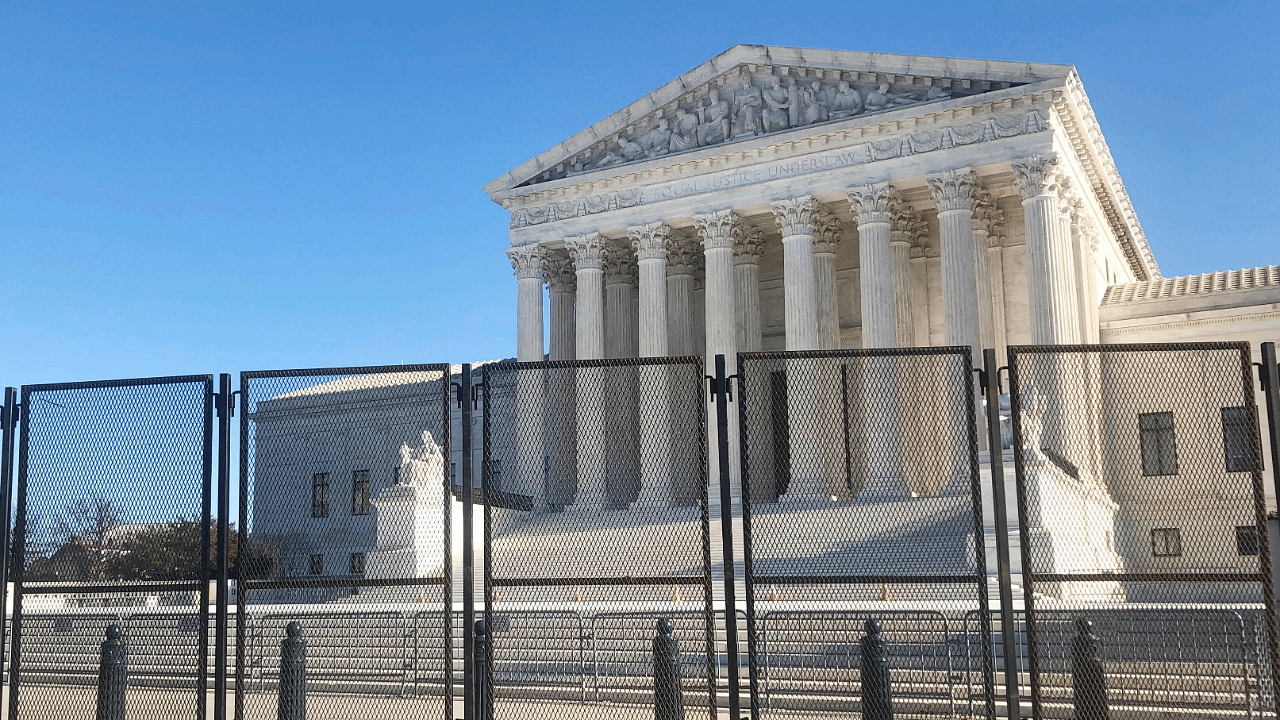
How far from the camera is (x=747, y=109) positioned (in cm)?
4022

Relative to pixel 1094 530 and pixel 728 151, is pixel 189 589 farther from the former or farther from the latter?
pixel 728 151

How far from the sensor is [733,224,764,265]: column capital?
4269cm

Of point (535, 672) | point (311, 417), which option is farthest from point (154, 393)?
point (535, 672)

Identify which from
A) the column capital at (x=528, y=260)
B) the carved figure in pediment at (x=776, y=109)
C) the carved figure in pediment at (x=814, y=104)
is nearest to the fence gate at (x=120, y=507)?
the carved figure in pediment at (x=814, y=104)

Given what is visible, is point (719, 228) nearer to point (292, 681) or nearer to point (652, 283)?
point (652, 283)

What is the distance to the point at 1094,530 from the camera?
26.0 meters

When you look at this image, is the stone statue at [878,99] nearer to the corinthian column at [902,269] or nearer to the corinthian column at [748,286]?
the corinthian column at [902,269]

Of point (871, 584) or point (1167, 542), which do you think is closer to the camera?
point (871, 584)

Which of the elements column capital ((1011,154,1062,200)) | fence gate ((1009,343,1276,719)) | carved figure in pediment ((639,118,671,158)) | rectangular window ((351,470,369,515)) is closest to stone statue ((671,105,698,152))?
carved figure in pediment ((639,118,671,158))

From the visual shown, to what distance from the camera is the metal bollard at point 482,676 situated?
33.1 ft

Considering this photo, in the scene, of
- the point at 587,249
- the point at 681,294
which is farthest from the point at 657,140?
the point at 681,294

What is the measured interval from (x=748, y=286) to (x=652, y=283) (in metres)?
3.85

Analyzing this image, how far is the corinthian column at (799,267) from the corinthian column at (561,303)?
9.67 meters

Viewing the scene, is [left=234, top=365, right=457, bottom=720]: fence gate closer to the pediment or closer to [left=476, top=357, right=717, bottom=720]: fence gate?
[left=476, top=357, right=717, bottom=720]: fence gate
